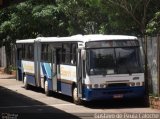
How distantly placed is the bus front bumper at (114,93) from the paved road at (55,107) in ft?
1.27

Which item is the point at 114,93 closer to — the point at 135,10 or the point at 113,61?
the point at 113,61

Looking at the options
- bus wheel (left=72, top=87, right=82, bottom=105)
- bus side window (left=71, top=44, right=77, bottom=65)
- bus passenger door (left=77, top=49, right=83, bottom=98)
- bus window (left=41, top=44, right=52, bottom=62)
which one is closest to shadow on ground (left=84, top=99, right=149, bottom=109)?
bus wheel (left=72, top=87, right=82, bottom=105)

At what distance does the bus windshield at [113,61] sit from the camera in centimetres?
2023

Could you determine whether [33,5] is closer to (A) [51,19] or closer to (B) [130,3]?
(A) [51,19]

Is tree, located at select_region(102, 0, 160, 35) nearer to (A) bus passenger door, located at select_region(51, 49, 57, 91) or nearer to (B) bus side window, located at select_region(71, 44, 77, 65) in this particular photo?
(B) bus side window, located at select_region(71, 44, 77, 65)

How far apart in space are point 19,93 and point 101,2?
285 inches

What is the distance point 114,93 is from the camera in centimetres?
2019

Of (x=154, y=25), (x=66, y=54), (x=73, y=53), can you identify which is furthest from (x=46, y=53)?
(x=154, y=25)

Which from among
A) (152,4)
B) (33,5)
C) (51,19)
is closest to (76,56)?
(152,4)

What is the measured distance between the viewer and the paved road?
1828cm

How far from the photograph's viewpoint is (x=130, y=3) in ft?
74.8

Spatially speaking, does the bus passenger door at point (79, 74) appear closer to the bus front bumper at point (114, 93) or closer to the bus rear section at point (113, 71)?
the bus rear section at point (113, 71)

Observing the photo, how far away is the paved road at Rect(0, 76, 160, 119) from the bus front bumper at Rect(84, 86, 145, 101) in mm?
388

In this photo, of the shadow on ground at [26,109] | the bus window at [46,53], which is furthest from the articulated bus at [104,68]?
the bus window at [46,53]
